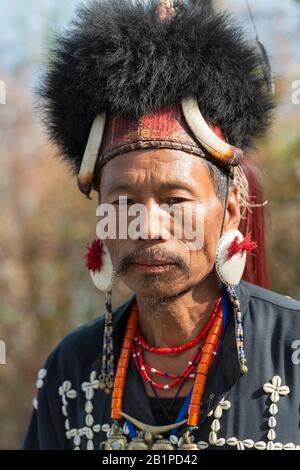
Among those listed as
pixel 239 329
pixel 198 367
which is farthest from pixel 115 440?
pixel 239 329

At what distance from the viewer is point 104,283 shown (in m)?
3.19

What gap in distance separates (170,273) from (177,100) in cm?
68

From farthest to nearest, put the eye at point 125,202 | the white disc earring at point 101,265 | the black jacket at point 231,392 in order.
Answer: the white disc earring at point 101,265 → the eye at point 125,202 → the black jacket at point 231,392

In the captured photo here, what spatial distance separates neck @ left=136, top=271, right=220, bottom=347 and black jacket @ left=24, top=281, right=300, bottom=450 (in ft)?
0.42

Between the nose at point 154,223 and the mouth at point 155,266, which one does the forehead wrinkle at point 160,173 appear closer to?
the nose at point 154,223

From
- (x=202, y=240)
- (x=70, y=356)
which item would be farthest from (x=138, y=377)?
(x=202, y=240)

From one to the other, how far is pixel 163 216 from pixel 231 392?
74cm

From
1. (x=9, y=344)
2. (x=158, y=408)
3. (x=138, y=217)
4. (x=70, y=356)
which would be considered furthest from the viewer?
(x=9, y=344)

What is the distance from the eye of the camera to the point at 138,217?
286cm

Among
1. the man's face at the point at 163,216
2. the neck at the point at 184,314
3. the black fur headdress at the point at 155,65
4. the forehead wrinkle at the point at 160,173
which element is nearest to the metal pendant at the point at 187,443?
the neck at the point at 184,314

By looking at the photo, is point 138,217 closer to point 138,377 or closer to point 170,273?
point 170,273

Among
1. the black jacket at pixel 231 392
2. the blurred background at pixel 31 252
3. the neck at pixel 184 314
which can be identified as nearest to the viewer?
A: the black jacket at pixel 231 392

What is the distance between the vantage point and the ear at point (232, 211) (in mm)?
3117

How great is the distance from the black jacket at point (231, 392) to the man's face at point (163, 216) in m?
0.31
